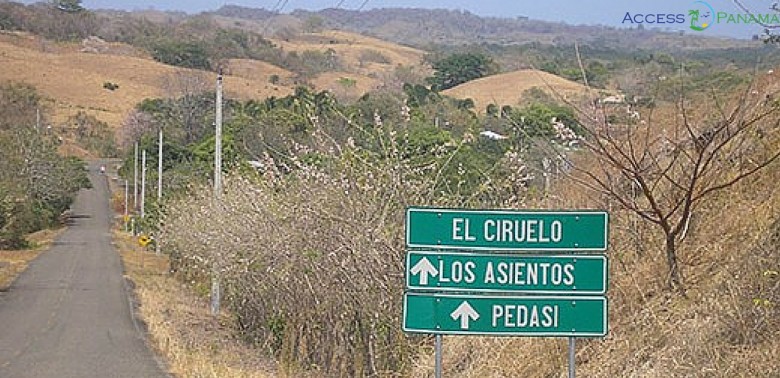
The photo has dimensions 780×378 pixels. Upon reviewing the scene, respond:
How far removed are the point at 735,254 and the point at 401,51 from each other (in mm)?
118235

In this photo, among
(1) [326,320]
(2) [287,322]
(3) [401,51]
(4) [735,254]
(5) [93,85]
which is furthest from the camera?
(3) [401,51]

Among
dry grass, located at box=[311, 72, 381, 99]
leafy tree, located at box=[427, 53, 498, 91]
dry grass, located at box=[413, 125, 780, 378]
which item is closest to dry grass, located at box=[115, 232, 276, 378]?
dry grass, located at box=[413, 125, 780, 378]

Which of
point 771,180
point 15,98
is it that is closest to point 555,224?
point 771,180

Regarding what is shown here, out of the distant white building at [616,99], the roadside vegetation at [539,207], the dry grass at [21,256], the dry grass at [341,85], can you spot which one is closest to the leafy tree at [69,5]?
the dry grass at [341,85]

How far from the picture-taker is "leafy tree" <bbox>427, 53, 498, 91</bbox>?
234 ft

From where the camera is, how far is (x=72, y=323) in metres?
28.2

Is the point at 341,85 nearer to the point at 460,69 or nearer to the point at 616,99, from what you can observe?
the point at 460,69

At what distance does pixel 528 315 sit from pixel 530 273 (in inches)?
11.5

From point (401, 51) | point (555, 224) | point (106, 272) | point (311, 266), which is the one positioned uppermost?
point (401, 51)

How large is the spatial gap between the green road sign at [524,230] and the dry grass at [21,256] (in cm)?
3305

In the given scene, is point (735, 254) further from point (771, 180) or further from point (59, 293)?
point (59, 293)

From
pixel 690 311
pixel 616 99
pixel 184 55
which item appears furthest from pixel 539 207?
pixel 184 55

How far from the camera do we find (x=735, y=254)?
37.4 ft

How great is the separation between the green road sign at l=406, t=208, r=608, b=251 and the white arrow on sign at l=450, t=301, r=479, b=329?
0.41 m
